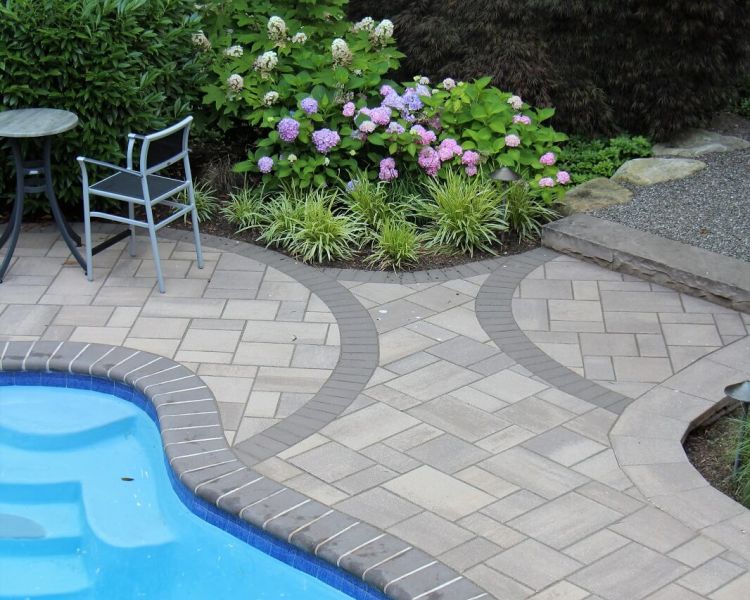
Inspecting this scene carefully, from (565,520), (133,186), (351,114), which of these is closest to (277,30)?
(351,114)

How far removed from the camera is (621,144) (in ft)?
23.9

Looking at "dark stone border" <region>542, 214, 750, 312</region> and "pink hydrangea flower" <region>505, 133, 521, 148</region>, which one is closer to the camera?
"dark stone border" <region>542, 214, 750, 312</region>

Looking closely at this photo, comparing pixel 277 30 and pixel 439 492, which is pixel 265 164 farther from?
pixel 439 492

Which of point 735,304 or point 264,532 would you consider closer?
point 264,532

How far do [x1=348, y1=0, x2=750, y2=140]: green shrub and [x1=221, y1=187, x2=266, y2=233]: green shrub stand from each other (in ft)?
Answer: 6.05

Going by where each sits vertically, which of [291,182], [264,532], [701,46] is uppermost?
[701,46]

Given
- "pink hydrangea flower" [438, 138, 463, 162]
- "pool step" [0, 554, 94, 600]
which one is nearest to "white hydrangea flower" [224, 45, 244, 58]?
"pink hydrangea flower" [438, 138, 463, 162]

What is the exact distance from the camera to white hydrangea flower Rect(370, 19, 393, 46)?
6.89 meters

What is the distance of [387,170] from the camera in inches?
255

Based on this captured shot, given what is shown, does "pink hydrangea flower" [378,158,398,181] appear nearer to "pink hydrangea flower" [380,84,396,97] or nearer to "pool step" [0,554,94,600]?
"pink hydrangea flower" [380,84,396,97]

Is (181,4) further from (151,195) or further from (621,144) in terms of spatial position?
(621,144)

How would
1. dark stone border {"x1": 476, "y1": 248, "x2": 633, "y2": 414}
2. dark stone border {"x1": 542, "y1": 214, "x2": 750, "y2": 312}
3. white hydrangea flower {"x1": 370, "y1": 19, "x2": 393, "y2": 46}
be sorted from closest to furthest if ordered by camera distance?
dark stone border {"x1": 476, "y1": 248, "x2": 633, "y2": 414}
dark stone border {"x1": 542, "y1": 214, "x2": 750, "y2": 312}
white hydrangea flower {"x1": 370, "y1": 19, "x2": 393, "y2": 46}

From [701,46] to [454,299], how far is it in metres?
3.02

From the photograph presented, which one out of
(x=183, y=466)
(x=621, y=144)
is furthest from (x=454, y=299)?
(x=621, y=144)
